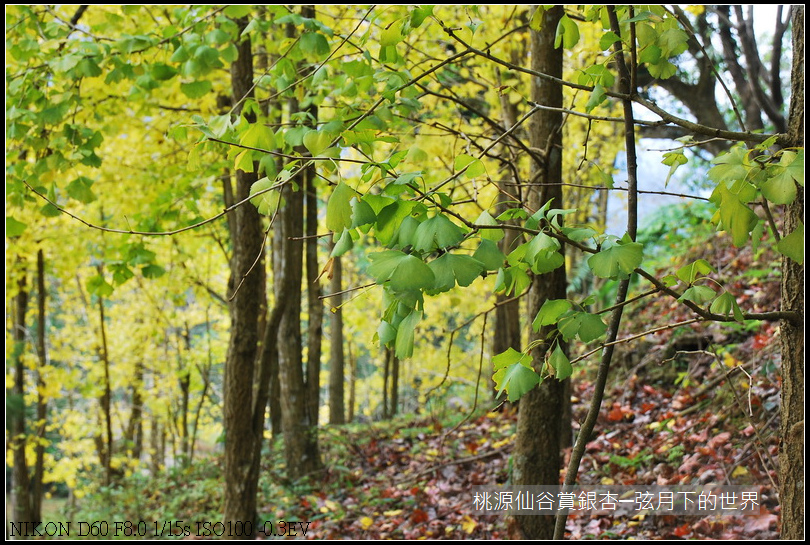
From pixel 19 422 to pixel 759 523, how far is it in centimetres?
948

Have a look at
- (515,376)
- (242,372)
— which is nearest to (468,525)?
(242,372)

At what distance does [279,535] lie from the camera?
5008 mm

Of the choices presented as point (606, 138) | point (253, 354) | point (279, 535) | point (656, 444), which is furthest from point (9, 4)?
point (606, 138)

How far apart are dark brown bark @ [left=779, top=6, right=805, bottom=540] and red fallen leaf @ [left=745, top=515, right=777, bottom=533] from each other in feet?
5.69

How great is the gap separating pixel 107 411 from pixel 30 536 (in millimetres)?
2437

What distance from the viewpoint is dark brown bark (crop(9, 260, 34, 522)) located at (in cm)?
812

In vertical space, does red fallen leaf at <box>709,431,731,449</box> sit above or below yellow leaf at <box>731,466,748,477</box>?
above

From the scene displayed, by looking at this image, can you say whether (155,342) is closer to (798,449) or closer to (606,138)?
(606,138)

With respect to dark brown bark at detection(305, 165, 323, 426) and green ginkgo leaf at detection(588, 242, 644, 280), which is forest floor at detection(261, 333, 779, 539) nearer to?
dark brown bark at detection(305, 165, 323, 426)

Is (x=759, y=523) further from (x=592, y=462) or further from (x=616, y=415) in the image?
(x=616, y=415)

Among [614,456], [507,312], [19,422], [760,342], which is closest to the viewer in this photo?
[760,342]

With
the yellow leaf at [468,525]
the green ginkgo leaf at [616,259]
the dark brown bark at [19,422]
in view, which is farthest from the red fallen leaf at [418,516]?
the dark brown bark at [19,422]

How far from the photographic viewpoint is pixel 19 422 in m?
8.75

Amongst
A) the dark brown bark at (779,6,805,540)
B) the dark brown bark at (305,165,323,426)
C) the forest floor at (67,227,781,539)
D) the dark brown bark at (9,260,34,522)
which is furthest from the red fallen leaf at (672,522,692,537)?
the dark brown bark at (9,260,34,522)
